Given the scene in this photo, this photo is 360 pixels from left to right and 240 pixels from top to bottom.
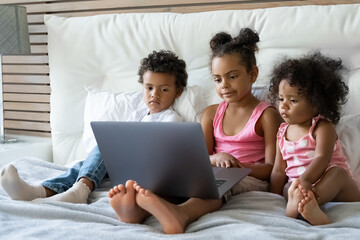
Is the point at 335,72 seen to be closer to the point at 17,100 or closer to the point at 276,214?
the point at 276,214

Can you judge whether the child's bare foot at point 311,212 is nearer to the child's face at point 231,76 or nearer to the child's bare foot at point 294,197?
the child's bare foot at point 294,197

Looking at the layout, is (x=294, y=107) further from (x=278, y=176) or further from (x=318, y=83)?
(x=278, y=176)

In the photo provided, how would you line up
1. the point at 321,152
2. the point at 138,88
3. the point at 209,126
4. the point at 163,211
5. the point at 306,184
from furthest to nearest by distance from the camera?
1. the point at 138,88
2. the point at 209,126
3. the point at 321,152
4. the point at 306,184
5. the point at 163,211

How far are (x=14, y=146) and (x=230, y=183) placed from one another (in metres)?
1.39

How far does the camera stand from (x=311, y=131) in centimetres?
152

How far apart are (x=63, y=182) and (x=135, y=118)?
45 cm

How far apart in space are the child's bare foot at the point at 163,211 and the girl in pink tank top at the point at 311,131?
0.39m

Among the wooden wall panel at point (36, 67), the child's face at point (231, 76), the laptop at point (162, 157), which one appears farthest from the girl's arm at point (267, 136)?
the wooden wall panel at point (36, 67)

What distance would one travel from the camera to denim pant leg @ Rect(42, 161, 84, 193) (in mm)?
1600

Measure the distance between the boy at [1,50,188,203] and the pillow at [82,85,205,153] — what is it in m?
0.03

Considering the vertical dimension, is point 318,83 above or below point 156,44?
below

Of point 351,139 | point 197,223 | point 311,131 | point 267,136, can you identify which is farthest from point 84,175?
point 351,139

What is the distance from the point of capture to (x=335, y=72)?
1646 mm

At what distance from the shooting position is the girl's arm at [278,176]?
160cm
